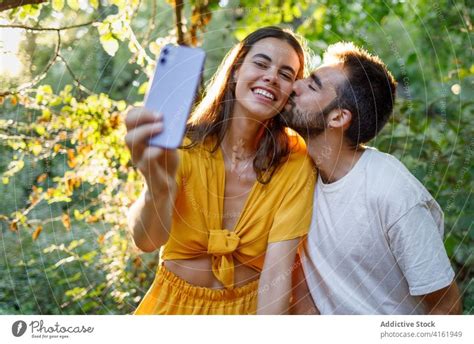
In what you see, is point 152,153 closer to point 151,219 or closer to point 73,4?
point 151,219

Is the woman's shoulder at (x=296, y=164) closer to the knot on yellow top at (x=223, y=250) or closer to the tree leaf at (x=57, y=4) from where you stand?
the knot on yellow top at (x=223, y=250)

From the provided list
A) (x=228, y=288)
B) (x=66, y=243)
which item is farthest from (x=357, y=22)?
(x=66, y=243)

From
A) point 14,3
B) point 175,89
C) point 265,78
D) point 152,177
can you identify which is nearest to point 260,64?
point 265,78

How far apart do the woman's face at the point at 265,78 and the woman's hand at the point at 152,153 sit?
0.14 metres

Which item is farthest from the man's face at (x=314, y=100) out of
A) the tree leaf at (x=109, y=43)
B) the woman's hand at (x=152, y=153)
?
the tree leaf at (x=109, y=43)

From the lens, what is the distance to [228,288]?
116 cm

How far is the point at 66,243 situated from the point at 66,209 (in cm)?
6

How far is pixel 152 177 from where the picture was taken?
113cm

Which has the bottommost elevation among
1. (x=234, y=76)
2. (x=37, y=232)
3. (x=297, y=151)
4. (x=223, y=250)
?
(x=37, y=232)

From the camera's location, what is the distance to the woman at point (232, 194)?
1136 millimetres

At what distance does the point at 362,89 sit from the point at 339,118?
0.20 ft

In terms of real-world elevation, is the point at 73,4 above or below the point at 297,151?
above
